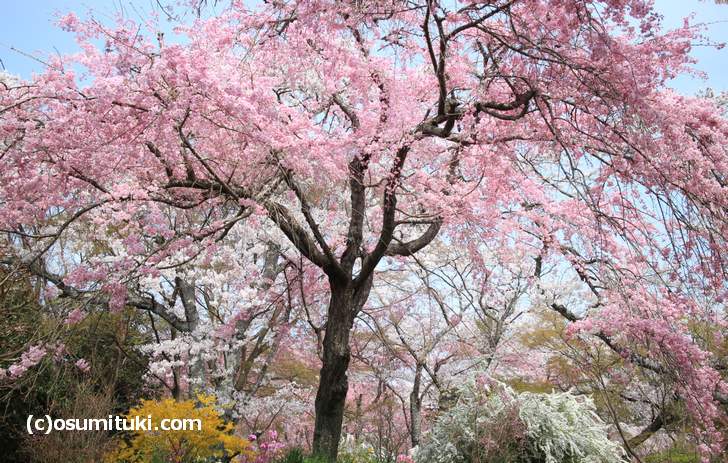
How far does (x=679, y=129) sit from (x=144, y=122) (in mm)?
4332

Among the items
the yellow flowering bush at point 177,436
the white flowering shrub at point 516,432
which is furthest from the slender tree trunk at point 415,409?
the yellow flowering bush at point 177,436

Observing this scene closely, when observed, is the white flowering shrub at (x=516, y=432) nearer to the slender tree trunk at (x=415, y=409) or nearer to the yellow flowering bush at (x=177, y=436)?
Result: the yellow flowering bush at (x=177, y=436)

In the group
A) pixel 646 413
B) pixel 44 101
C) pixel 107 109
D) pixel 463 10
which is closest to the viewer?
pixel 463 10

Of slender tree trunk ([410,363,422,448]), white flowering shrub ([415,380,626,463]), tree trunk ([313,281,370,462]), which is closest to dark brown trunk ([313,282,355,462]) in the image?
tree trunk ([313,281,370,462])

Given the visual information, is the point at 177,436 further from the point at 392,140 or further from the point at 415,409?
the point at 415,409

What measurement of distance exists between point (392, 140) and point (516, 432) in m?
3.20

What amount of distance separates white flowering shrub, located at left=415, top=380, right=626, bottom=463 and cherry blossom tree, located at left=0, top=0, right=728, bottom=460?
3.47 feet

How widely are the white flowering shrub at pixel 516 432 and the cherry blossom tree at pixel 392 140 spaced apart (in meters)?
1.06

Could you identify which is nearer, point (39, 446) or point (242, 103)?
point (242, 103)

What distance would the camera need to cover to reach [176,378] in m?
9.36

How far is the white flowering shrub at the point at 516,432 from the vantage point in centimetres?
556

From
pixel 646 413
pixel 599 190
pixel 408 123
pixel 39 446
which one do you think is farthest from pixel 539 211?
pixel 39 446

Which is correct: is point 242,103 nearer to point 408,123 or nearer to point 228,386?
point 408,123

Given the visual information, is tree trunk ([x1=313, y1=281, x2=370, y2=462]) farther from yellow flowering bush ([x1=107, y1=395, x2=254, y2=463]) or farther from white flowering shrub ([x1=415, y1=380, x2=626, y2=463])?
white flowering shrub ([x1=415, y1=380, x2=626, y2=463])
